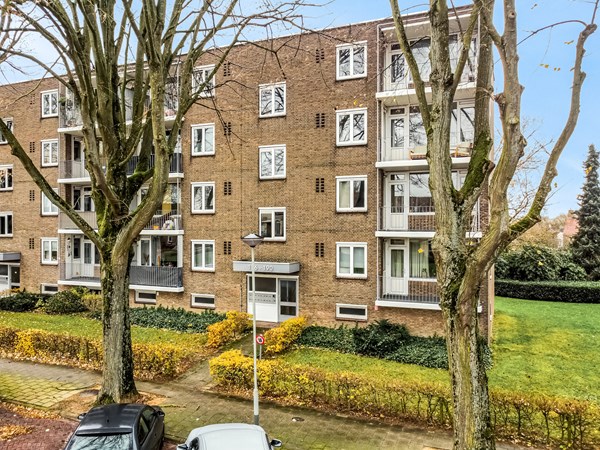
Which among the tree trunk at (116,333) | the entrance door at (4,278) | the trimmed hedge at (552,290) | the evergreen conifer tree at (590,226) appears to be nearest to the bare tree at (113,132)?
the tree trunk at (116,333)

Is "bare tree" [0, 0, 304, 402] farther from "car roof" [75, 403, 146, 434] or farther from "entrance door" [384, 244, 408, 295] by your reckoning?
"entrance door" [384, 244, 408, 295]

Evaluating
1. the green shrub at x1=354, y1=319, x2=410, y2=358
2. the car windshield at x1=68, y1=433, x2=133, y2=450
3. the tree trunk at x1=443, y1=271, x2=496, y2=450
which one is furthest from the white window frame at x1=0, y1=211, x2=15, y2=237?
the tree trunk at x1=443, y1=271, x2=496, y2=450

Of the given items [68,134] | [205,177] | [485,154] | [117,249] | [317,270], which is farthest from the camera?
[68,134]

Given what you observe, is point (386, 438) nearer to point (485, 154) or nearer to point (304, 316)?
point (485, 154)

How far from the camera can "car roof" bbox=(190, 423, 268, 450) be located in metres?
6.49

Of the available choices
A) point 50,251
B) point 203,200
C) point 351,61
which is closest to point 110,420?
point 203,200

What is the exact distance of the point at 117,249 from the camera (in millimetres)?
10258

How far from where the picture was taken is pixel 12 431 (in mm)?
8727

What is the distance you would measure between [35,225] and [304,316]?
17.6 meters

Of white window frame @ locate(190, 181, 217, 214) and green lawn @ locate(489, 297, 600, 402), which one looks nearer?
green lawn @ locate(489, 297, 600, 402)

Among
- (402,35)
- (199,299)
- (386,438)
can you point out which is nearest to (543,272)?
(199,299)

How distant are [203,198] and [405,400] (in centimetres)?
1386

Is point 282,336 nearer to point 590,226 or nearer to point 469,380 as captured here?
point 469,380

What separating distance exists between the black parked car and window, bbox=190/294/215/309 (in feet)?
39.4
